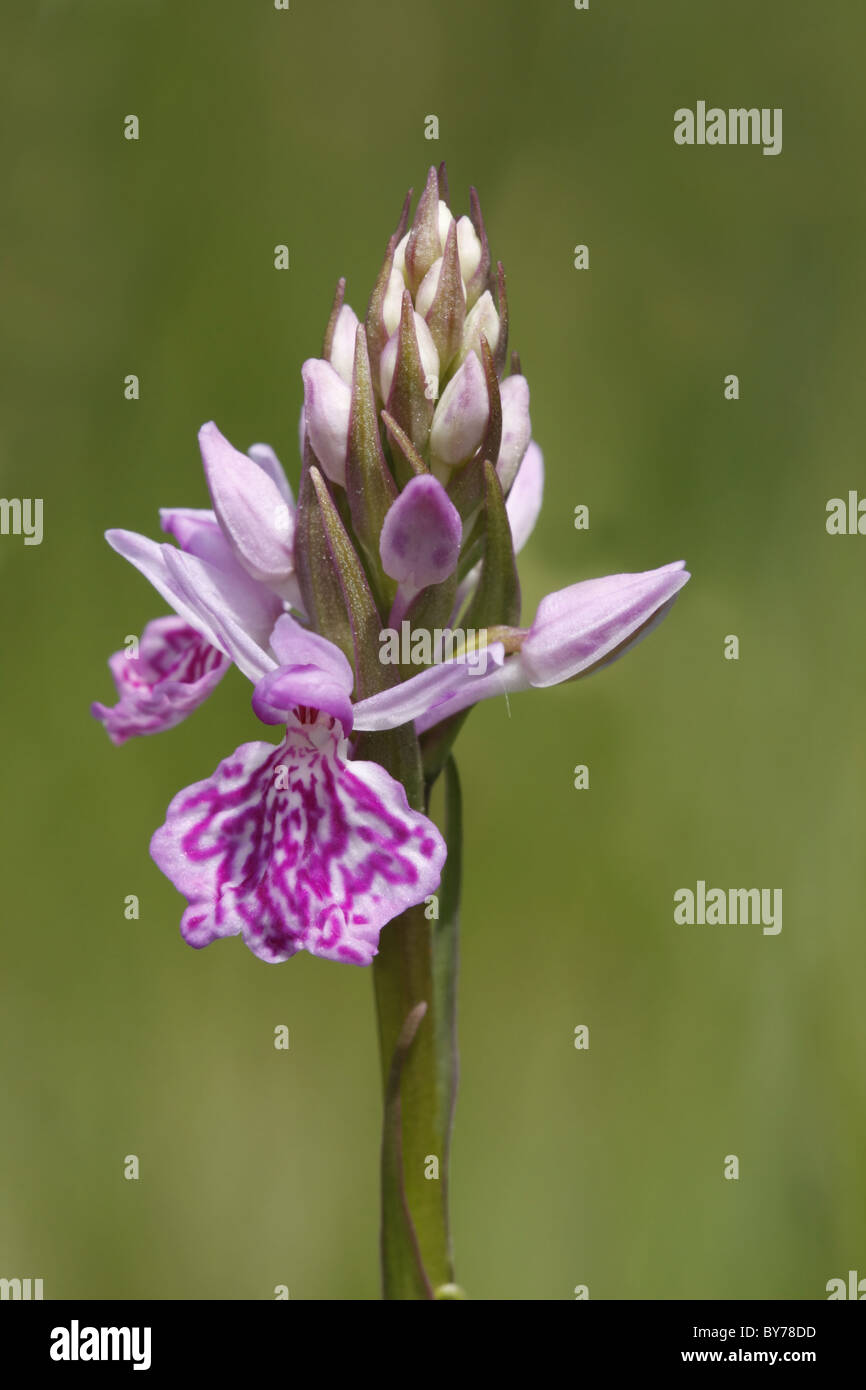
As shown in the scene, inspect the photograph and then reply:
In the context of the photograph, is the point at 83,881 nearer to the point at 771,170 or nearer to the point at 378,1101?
the point at 378,1101

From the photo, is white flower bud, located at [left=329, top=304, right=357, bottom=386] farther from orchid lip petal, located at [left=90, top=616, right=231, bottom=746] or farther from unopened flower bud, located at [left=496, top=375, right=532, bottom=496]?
orchid lip petal, located at [left=90, top=616, right=231, bottom=746]

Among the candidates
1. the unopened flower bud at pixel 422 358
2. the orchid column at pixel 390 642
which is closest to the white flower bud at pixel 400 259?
the orchid column at pixel 390 642

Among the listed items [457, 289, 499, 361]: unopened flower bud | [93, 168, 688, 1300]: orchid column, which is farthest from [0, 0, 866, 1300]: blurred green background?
[457, 289, 499, 361]: unopened flower bud

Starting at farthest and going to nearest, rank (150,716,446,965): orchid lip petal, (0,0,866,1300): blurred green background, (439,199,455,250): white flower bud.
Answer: (0,0,866,1300): blurred green background → (439,199,455,250): white flower bud → (150,716,446,965): orchid lip petal

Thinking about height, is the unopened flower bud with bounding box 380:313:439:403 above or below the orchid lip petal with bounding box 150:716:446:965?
above

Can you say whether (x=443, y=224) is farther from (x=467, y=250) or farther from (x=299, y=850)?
(x=299, y=850)
